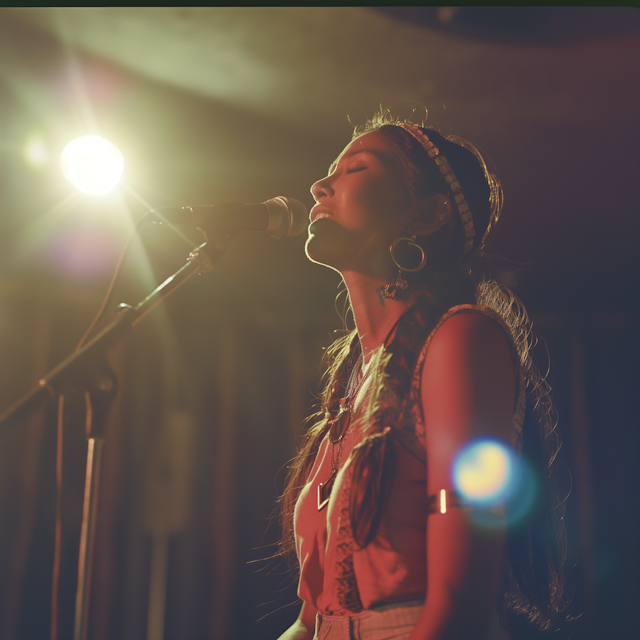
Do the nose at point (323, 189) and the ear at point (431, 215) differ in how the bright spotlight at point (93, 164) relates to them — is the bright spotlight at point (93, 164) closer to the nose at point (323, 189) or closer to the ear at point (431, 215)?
the nose at point (323, 189)

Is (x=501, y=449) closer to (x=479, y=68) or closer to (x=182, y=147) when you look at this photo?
(x=479, y=68)

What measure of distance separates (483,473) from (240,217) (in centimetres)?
80

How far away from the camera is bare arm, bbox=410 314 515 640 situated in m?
1.00

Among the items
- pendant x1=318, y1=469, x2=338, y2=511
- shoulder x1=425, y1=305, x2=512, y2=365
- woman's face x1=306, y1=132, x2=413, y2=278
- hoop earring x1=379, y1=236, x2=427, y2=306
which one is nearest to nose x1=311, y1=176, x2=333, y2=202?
woman's face x1=306, y1=132, x2=413, y2=278

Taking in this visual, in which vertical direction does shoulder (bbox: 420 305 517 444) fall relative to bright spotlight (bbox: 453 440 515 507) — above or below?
above

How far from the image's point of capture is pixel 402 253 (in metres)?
1.37

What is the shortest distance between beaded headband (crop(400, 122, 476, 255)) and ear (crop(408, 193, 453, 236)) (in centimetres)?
3

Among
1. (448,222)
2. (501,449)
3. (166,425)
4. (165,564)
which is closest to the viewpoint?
(501,449)

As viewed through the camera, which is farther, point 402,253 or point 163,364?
point 163,364

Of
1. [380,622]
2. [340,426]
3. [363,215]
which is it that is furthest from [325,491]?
[363,215]

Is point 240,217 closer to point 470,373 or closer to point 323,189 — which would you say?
point 323,189

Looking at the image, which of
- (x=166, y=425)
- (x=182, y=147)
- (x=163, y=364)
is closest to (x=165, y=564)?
(x=166, y=425)

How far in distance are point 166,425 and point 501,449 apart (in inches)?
119

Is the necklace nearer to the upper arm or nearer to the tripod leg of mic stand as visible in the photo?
the upper arm
